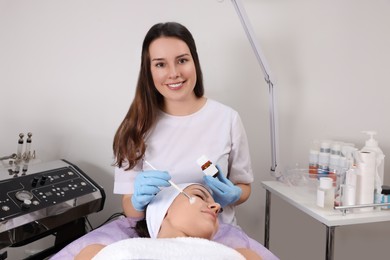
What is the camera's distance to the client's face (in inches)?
38.0

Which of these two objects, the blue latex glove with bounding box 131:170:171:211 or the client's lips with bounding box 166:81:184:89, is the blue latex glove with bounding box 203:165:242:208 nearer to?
the blue latex glove with bounding box 131:170:171:211

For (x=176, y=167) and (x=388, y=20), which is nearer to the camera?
(x=176, y=167)

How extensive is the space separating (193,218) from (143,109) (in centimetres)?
48

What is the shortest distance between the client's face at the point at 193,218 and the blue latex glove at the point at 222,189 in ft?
0.48

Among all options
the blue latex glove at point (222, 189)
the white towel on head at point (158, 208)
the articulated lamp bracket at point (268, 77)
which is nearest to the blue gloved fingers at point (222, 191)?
the blue latex glove at point (222, 189)

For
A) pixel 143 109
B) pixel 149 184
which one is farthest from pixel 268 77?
pixel 149 184

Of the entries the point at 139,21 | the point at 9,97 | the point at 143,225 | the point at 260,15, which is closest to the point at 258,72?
the point at 260,15

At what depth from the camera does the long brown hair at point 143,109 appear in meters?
1.26

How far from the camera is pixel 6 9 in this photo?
4.80 ft

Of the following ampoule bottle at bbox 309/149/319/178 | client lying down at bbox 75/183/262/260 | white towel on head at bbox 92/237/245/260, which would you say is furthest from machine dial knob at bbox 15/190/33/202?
ampoule bottle at bbox 309/149/319/178

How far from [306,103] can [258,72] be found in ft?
0.87

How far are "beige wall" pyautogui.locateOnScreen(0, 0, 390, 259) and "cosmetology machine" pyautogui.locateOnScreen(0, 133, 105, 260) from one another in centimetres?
22

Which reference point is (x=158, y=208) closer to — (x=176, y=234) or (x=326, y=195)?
(x=176, y=234)

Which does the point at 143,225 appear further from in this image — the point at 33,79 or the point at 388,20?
the point at 388,20
